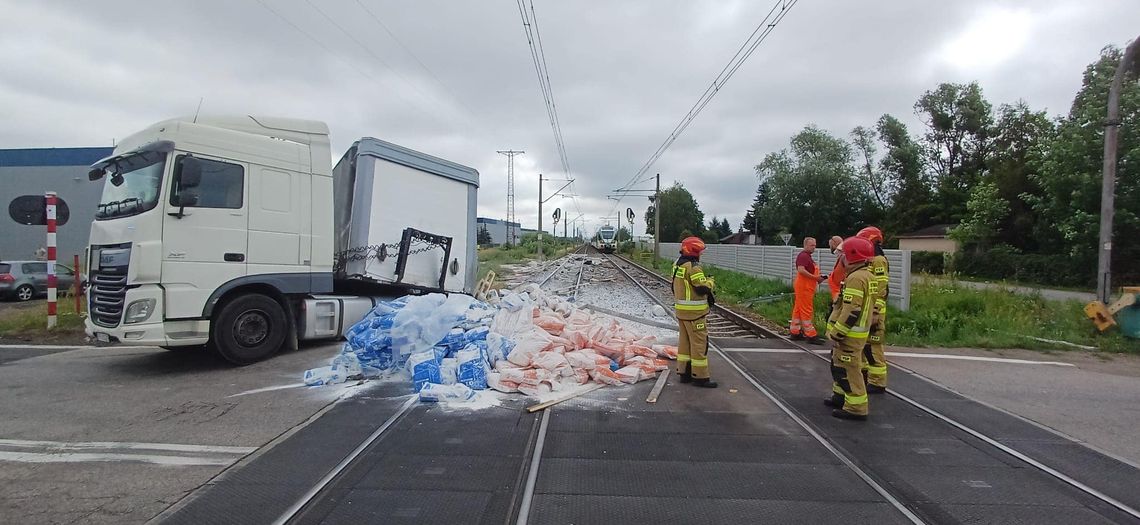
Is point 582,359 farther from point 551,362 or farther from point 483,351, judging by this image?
point 483,351

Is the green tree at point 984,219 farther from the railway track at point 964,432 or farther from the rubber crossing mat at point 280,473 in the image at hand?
the rubber crossing mat at point 280,473

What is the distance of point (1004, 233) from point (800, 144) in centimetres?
2669

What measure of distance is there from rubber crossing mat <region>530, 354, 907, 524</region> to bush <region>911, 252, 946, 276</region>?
4040 centimetres

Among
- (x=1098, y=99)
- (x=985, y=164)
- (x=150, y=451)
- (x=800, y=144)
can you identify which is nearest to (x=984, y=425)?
(x=150, y=451)

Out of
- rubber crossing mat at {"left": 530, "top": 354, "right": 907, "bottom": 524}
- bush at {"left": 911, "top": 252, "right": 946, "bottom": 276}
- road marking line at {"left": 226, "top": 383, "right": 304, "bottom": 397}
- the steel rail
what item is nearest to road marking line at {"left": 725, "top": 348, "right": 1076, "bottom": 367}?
the steel rail

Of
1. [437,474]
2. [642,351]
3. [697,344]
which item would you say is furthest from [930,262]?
[437,474]

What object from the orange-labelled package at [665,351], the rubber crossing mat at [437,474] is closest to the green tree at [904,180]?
the orange-labelled package at [665,351]

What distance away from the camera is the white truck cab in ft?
23.1

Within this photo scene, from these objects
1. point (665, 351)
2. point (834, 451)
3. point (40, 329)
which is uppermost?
point (665, 351)

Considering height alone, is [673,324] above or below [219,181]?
below

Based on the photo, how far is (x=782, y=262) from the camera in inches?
801

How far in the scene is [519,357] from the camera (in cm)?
689

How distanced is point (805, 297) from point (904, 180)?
56.1 meters

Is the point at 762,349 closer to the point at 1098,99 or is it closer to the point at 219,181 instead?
the point at 219,181
